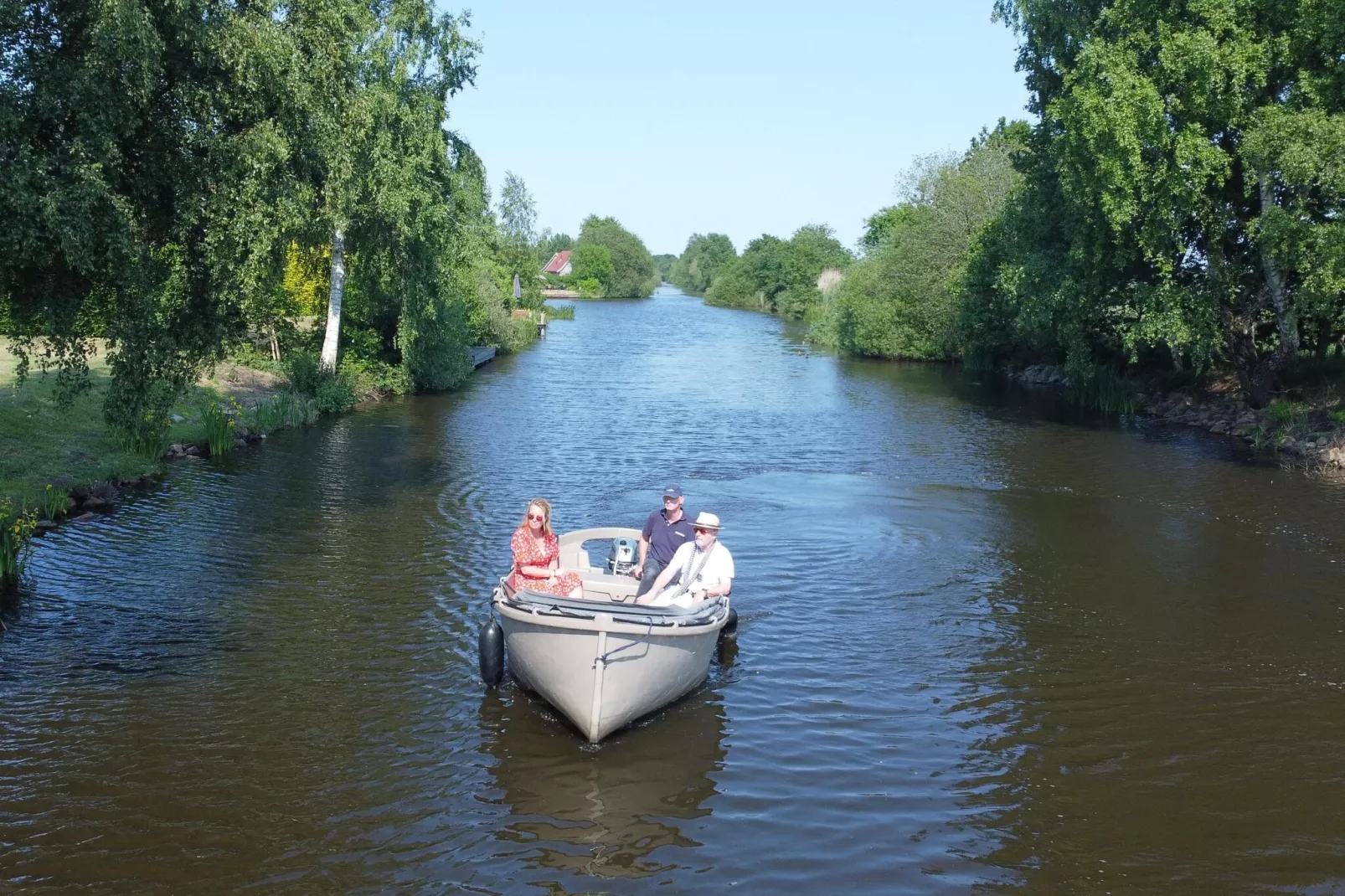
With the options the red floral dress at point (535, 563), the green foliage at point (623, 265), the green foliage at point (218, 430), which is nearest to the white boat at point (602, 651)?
the red floral dress at point (535, 563)

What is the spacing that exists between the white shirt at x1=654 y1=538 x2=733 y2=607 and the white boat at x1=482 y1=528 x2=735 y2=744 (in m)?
0.64

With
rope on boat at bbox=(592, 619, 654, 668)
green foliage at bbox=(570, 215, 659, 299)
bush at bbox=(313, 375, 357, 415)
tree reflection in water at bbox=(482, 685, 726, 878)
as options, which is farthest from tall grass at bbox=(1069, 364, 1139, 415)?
green foliage at bbox=(570, 215, 659, 299)

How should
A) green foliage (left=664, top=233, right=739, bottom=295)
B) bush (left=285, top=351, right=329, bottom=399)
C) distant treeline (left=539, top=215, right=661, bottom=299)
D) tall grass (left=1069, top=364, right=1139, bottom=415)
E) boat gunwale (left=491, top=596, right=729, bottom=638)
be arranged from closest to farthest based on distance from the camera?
1. boat gunwale (left=491, top=596, right=729, bottom=638)
2. bush (left=285, top=351, right=329, bottom=399)
3. tall grass (left=1069, top=364, right=1139, bottom=415)
4. distant treeline (left=539, top=215, right=661, bottom=299)
5. green foliage (left=664, top=233, right=739, bottom=295)

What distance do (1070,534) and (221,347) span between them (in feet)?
44.1

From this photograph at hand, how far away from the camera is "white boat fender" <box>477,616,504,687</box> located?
11109mm

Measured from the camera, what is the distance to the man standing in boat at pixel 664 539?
1190cm

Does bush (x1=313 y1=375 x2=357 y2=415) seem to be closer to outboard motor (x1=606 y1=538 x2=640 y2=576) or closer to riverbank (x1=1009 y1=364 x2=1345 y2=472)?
outboard motor (x1=606 y1=538 x2=640 y2=576)

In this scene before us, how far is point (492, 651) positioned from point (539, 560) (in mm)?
1034

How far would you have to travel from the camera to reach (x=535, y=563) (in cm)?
1138

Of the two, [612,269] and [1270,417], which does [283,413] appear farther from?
[612,269]

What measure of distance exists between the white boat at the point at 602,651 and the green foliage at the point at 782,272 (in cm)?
7893

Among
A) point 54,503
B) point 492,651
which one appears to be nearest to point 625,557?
point 492,651

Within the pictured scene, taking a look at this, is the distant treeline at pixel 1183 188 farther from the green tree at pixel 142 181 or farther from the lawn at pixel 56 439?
the lawn at pixel 56 439

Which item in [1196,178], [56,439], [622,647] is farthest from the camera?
[1196,178]
